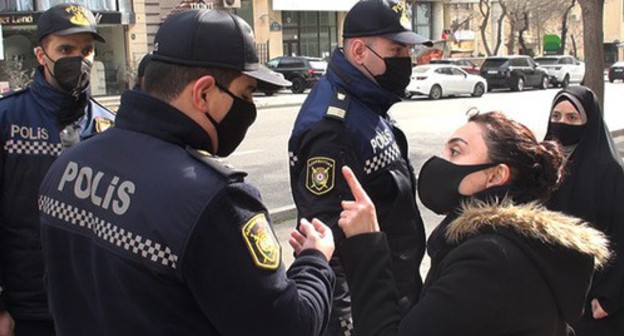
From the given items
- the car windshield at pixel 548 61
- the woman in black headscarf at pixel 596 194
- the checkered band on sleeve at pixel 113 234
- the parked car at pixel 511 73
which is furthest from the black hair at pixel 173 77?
the car windshield at pixel 548 61

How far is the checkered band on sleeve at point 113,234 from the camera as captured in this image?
63.1 inches

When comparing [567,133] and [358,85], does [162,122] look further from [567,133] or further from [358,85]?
[567,133]

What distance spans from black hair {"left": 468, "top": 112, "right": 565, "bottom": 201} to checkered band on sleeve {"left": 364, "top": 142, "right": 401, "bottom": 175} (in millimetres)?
646

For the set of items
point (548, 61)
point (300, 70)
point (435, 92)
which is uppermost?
point (300, 70)

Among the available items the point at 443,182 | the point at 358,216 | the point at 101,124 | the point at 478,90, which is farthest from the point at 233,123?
the point at 478,90

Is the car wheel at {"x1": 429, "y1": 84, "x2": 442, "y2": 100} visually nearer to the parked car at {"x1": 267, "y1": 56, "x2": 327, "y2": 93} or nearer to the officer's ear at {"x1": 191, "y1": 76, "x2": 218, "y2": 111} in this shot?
the parked car at {"x1": 267, "y1": 56, "x2": 327, "y2": 93}

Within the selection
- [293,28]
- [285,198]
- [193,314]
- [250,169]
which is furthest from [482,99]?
[193,314]

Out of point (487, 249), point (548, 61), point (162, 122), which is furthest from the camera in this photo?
point (548, 61)

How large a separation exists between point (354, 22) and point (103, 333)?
1.79m

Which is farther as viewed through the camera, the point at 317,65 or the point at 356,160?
the point at 317,65

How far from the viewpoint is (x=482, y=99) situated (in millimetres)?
26719

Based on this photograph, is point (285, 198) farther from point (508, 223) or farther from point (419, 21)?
point (419, 21)

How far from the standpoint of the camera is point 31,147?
2.92 meters

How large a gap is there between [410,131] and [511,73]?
17.3m
